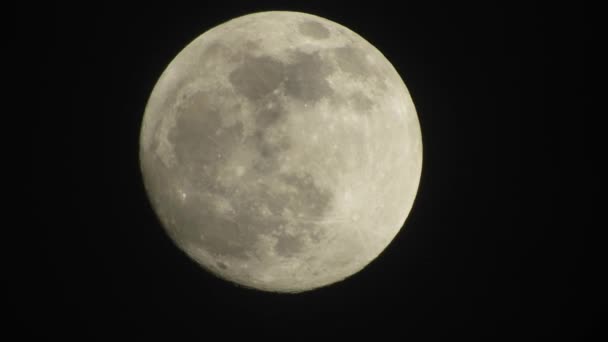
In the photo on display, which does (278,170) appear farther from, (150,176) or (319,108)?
(150,176)

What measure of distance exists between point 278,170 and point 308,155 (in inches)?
7.3

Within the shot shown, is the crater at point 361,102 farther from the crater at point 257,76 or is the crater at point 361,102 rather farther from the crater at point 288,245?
the crater at point 288,245

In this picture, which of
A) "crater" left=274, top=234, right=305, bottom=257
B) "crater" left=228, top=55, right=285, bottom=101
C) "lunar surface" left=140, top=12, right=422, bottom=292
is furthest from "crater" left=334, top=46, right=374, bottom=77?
"crater" left=274, top=234, right=305, bottom=257

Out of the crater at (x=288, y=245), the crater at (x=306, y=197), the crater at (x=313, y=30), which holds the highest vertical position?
the crater at (x=313, y=30)

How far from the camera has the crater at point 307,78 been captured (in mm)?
2977

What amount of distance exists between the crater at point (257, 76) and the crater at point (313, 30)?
35cm

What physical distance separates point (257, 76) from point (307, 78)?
28 centimetres

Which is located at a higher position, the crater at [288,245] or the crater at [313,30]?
the crater at [313,30]

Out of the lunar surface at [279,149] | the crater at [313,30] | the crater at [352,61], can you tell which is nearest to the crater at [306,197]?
the lunar surface at [279,149]

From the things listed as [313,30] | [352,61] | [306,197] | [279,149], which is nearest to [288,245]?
[306,197]

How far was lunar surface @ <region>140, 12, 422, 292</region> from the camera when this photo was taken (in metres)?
2.95

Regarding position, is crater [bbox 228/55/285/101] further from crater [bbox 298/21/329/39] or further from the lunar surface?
crater [bbox 298/21/329/39]

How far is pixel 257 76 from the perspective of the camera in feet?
9.82

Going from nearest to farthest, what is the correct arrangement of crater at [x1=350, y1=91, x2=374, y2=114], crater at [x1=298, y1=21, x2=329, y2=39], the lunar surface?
the lunar surface → crater at [x1=350, y1=91, x2=374, y2=114] → crater at [x1=298, y1=21, x2=329, y2=39]
